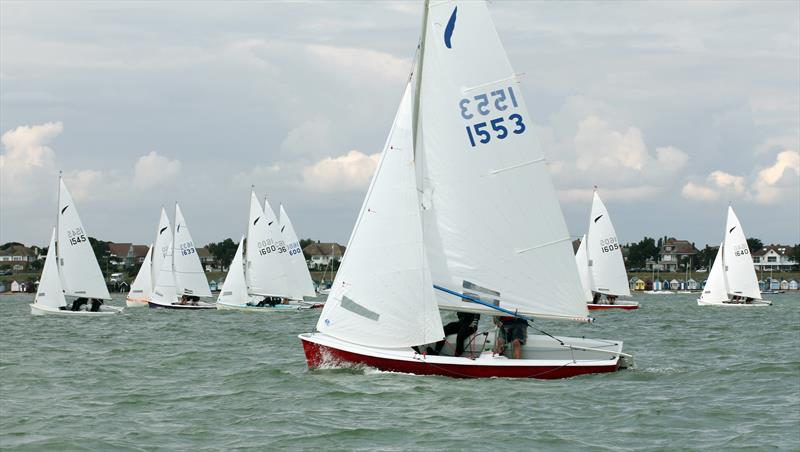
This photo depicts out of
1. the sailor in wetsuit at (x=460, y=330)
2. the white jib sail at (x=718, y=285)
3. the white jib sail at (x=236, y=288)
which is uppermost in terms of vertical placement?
the white jib sail at (x=718, y=285)

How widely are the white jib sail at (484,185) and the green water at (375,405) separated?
207cm

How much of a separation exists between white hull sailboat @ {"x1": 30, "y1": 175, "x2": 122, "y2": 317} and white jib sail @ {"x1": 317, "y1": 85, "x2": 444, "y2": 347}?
29.2 metres

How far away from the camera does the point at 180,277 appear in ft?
194

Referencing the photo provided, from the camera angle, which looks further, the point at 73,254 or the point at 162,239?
the point at 162,239

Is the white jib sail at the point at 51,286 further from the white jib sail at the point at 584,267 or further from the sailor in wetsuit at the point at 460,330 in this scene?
the sailor in wetsuit at the point at 460,330

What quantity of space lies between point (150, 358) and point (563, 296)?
1074 cm

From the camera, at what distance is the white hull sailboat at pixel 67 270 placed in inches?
1816

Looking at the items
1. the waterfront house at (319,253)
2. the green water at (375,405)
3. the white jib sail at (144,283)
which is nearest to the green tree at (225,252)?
the waterfront house at (319,253)

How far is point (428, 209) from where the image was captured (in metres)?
19.8

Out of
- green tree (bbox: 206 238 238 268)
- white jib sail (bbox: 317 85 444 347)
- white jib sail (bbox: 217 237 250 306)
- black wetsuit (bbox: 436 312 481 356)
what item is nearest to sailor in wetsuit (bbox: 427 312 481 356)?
black wetsuit (bbox: 436 312 481 356)

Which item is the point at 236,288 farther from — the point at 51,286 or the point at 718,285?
the point at 718,285

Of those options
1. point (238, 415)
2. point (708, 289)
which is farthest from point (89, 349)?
point (708, 289)

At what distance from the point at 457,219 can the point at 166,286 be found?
133 ft

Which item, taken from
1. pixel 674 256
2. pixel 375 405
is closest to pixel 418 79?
pixel 375 405
